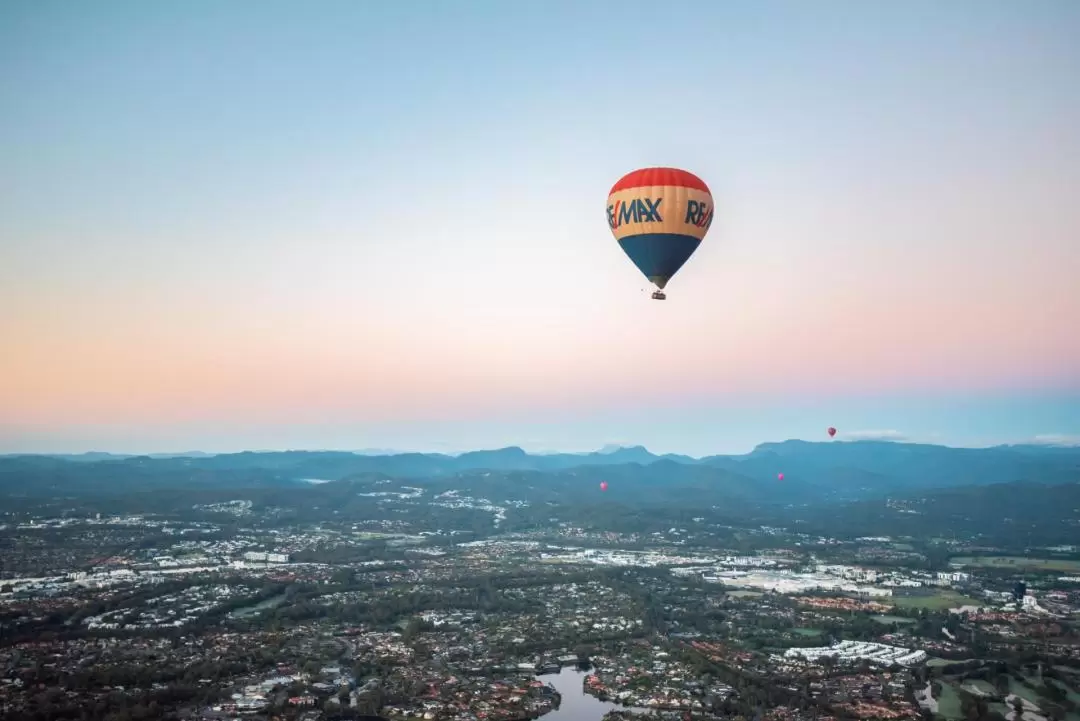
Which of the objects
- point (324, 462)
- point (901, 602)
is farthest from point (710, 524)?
point (324, 462)

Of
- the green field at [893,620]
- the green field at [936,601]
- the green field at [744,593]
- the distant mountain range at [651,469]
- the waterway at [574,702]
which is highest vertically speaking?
the distant mountain range at [651,469]

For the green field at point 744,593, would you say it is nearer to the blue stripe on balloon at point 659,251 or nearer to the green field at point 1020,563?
the green field at point 1020,563

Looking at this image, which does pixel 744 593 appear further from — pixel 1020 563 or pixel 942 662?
pixel 1020 563

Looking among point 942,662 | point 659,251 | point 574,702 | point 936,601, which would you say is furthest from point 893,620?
point 659,251

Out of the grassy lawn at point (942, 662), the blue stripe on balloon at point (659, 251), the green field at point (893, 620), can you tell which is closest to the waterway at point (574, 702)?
the grassy lawn at point (942, 662)

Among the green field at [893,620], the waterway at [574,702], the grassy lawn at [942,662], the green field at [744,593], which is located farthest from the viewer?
the green field at [744,593]

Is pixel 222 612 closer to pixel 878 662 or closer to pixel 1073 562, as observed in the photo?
pixel 878 662
